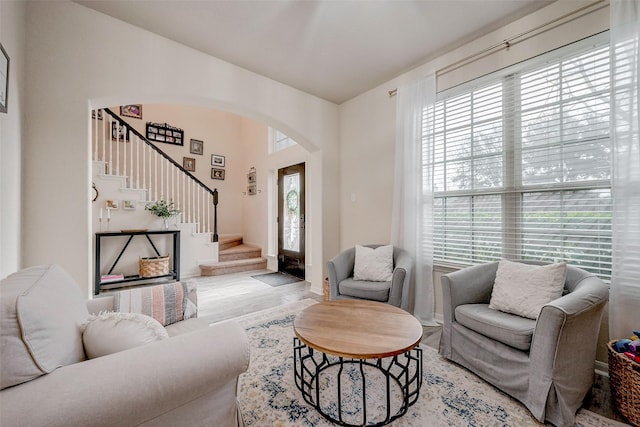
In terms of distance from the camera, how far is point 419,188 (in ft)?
9.45

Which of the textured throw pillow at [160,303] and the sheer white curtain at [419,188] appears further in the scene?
the sheer white curtain at [419,188]

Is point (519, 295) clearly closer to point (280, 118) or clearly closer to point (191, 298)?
point (191, 298)

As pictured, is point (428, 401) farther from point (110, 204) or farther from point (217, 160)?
point (217, 160)

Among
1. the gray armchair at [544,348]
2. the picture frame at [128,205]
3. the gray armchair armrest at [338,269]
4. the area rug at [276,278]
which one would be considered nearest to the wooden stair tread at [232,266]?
the area rug at [276,278]

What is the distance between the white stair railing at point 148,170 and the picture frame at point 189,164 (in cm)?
114

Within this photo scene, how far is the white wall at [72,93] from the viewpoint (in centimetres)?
197

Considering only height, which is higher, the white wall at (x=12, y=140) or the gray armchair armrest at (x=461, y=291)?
the white wall at (x=12, y=140)

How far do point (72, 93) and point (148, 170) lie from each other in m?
3.06

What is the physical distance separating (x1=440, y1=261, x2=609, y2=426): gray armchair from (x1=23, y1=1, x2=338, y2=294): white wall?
3.06 m

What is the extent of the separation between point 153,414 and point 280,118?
10.2 feet

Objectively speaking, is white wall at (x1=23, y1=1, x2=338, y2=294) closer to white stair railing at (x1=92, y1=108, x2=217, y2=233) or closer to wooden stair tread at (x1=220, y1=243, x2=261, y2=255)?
white stair railing at (x1=92, y1=108, x2=217, y2=233)

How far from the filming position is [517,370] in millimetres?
1582

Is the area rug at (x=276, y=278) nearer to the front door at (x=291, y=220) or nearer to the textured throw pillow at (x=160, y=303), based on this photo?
the front door at (x=291, y=220)

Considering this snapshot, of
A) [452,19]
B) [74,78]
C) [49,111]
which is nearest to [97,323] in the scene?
[49,111]
